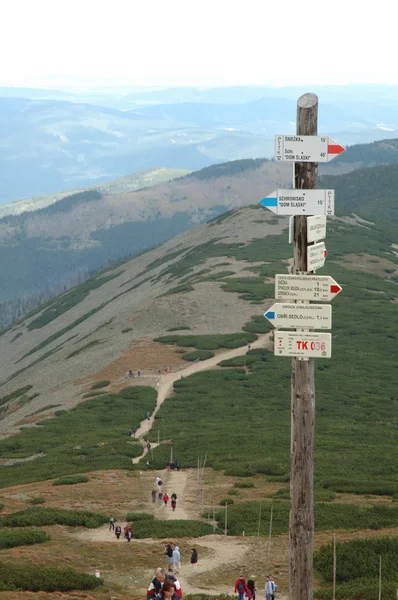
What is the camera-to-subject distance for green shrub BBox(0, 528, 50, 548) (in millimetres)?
39344

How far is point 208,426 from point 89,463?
15.2 metres

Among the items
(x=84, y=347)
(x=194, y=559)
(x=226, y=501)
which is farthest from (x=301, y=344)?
(x=84, y=347)

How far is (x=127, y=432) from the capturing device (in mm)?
79812

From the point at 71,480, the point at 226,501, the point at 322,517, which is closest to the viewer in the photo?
the point at 322,517

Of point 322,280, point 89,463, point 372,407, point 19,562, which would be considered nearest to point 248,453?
point 89,463

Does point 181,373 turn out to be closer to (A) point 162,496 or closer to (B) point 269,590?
(A) point 162,496

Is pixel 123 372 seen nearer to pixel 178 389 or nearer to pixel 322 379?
pixel 178 389

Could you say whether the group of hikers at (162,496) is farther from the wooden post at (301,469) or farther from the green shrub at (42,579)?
the wooden post at (301,469)

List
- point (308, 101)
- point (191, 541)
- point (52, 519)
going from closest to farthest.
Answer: point (308, 101) → point (191, 541) → point (52, 519)

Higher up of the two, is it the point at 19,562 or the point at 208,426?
the point at 19,562

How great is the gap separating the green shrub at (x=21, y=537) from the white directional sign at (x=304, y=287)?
23115 mm

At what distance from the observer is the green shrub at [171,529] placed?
42.5m

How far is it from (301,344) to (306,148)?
14.9 feet

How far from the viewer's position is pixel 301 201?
21219 millimetres
